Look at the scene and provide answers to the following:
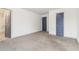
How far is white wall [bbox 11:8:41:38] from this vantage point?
213 centimetres

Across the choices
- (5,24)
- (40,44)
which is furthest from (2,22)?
(40,44)

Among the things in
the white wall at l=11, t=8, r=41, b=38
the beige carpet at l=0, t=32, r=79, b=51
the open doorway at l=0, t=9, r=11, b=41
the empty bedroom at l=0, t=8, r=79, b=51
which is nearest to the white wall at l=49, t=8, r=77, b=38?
the empty bedroom at l=0, t=8, r=79, b=51

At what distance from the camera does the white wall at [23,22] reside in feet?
6.99

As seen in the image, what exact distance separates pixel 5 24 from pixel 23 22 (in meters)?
0.37

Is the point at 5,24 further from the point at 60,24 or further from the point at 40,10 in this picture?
the point at 60,24

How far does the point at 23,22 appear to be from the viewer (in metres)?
2.18

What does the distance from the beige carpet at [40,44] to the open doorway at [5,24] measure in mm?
124

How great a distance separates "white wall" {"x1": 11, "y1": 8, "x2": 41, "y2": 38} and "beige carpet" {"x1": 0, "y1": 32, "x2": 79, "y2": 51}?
139 mm

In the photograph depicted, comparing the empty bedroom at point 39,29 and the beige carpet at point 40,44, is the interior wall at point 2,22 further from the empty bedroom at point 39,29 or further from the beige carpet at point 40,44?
the beige carpet at point 40,44

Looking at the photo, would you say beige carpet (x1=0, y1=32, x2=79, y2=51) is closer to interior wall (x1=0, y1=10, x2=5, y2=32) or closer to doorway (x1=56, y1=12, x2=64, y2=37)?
doorway (x1=56, y1=12, x2=64, y2=37)

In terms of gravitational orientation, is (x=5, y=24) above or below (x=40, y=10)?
below

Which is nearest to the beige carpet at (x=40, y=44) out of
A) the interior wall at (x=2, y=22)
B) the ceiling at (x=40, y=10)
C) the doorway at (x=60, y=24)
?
the doorway at (x=60, y=24)
